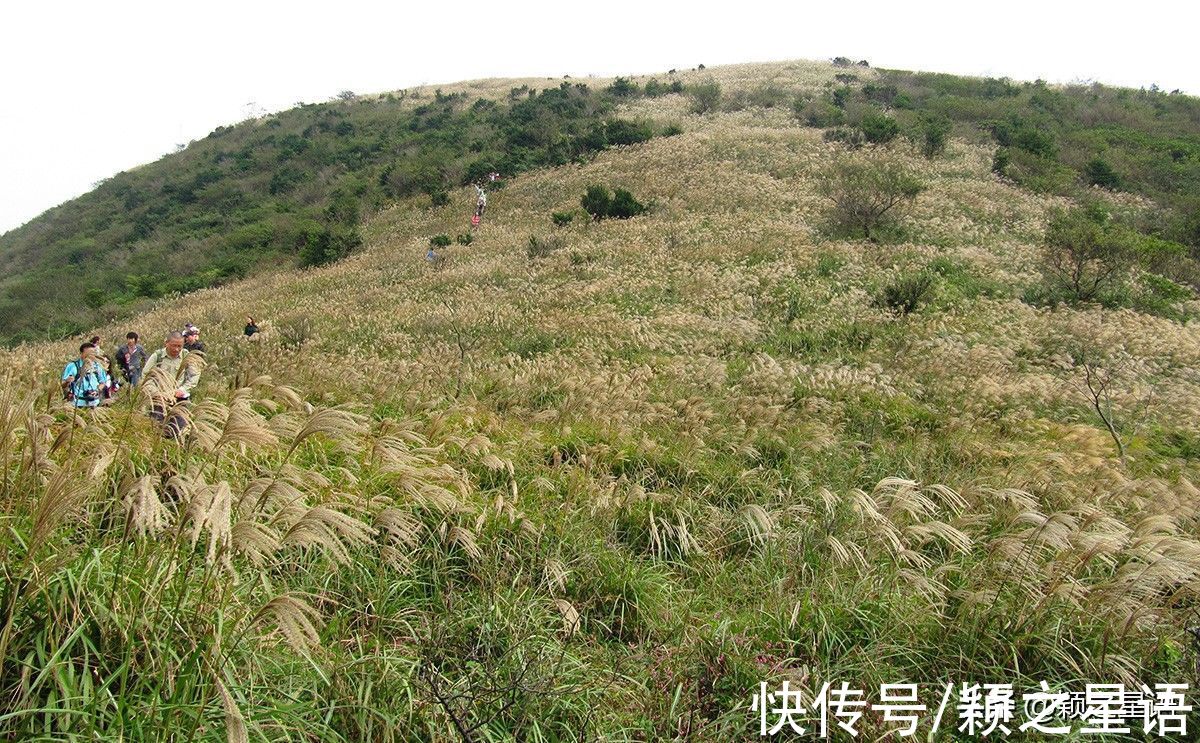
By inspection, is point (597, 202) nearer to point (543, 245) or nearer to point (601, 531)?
point (543, 245)

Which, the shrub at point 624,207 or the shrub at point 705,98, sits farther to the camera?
the shrub at point 705,98

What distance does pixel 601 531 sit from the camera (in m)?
4.28

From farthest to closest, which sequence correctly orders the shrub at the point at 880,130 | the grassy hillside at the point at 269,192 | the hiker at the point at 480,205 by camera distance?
the grassy hillside at the point at 269,192, the shrub at the point at 880,130, the hiker at the point at 480,205

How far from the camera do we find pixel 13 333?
27.8 m

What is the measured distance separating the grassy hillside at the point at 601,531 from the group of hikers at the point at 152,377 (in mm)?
237

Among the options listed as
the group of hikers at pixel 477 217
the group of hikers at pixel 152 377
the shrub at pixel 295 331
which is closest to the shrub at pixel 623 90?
the group of hikers at pixel 477 217

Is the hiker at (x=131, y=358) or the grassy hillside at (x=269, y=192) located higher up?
the grassy hillside at (x=269, y=192)

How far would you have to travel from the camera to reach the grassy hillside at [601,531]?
221cm

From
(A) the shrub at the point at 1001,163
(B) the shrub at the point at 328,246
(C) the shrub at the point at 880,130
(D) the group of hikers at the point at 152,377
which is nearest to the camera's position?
(D) the group of hikers at the point at 152,377

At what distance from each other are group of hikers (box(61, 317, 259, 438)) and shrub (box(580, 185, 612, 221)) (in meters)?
16.5

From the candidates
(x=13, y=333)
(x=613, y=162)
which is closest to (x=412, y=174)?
(x=613, y=162)

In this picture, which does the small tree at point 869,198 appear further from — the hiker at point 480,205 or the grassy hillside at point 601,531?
the hiker at point 480,205

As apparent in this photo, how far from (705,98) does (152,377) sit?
44665mm

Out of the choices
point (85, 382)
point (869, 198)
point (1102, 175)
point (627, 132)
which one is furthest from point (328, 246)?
point (1102, 175)
